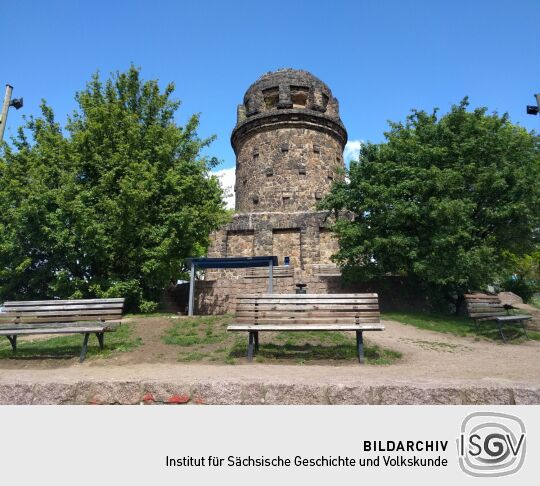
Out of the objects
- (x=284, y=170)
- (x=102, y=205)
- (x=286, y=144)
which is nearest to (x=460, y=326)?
Result: (x=102, y=205)

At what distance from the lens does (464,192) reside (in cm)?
1277

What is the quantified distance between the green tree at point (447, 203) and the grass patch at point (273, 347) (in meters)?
6.02

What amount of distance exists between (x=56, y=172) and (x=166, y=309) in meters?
6.49

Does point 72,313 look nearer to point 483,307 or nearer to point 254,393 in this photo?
point 254,393

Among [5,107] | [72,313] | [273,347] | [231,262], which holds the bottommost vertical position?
[273,347]

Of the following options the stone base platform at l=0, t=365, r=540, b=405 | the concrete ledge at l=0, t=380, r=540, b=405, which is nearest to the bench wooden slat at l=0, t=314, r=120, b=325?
the stone base platform at l=0, t=365, r=540, b=405

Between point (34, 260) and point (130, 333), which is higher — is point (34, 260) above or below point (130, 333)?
above

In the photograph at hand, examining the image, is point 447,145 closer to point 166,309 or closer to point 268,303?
point 268,303

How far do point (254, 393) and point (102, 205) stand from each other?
Answer: 34.2 feet

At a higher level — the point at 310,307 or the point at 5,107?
the point at 5,107

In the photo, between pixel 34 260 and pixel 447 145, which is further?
pixel 447 145

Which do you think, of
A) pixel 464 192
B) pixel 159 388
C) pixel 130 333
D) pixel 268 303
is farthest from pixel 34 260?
pixel 464 192
